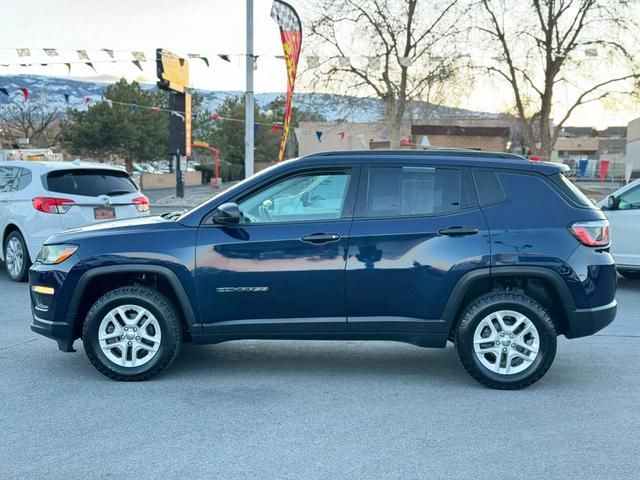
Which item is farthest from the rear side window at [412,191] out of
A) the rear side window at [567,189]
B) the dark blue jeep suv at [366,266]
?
the rear side window at [567,189]

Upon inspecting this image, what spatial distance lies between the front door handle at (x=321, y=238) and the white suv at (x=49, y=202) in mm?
5252

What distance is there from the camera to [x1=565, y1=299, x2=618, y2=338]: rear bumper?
503 cm

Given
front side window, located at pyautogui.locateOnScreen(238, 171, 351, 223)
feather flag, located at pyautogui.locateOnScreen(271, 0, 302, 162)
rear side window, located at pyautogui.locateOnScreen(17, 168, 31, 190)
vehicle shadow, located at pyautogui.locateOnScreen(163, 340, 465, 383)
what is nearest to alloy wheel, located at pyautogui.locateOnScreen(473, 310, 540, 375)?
vehicle shadow, located at pyautogui.locateOnScreen(163, 340, 465, 383)

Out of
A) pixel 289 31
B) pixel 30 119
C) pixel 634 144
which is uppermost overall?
pixel 289 31

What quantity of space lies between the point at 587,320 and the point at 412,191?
164 cm

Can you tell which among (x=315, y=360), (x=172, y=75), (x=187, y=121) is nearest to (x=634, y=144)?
(x=187, y=121)

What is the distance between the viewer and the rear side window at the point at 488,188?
507 cm

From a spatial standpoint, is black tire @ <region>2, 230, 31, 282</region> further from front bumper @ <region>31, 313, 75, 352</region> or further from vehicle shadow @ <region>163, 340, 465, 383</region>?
front bumper @ <region>31, 313, 75, 352</region>

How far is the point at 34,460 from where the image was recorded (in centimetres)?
379

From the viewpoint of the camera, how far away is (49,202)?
9.15m

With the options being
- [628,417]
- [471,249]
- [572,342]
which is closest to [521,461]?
[628,417]

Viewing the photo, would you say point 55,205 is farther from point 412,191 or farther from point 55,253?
point 412,191

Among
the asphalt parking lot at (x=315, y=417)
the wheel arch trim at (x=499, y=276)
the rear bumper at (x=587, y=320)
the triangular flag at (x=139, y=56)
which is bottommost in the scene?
the asphalt parking lot at (x=315, y=417)

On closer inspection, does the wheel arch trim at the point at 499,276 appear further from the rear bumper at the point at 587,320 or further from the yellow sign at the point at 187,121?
the yellow sign at the point at 187,121
